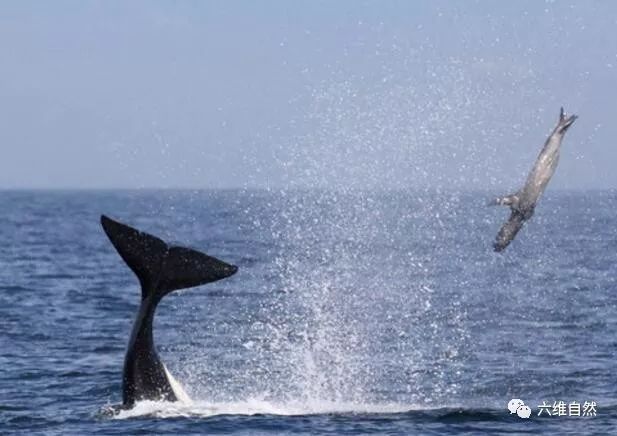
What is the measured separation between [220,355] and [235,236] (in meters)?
58.8

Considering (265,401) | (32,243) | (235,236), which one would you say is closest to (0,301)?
(265,401)

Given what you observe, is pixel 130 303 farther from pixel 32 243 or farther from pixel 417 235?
pixel 417 235

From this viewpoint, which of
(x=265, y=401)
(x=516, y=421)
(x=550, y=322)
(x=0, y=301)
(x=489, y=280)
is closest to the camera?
(x=516, y=421)

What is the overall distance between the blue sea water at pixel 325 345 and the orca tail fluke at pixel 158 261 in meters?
1.74

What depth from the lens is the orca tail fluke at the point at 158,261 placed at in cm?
2138

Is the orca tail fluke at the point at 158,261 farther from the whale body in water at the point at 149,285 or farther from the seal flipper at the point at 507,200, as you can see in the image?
the seal flipper at the point at 507,200

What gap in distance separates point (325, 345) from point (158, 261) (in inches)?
459

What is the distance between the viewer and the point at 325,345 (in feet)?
109

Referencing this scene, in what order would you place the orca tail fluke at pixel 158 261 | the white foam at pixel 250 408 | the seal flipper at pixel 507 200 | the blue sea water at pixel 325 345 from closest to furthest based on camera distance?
1. the orca tail fluke at pixel 158 261
2. the white foam at pixel 250 408
3. the blue sea water at pixel 325 345
4. the seal flipper at pixel 507 200

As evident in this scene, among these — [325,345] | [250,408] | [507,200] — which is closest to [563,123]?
[507,200]

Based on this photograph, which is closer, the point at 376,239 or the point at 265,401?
the point at 265,401

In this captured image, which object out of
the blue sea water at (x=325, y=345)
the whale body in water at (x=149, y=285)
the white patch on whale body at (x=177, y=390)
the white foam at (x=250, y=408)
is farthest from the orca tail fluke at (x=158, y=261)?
the blue sea water at (x=325, y=345)

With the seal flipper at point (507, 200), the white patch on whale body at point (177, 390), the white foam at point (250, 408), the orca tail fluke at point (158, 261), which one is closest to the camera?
the orca tail fluke at point (158, 261)

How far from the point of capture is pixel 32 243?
76312 millimetres
